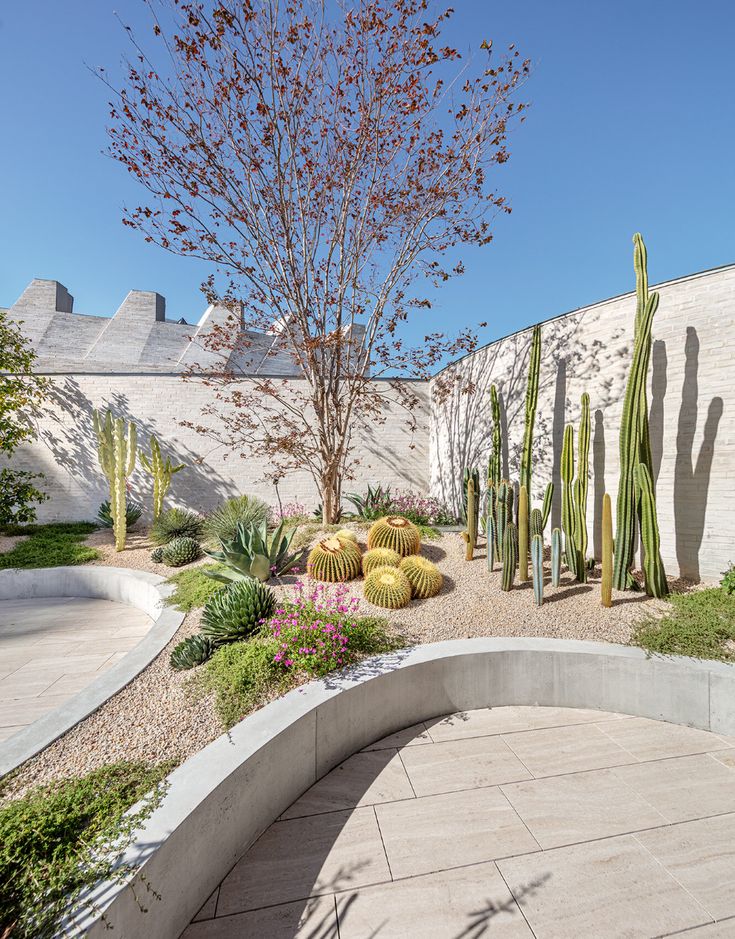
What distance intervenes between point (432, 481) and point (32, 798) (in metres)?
7.42

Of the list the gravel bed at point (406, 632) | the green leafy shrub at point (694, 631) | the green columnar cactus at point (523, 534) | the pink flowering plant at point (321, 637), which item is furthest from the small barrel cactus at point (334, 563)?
the green leafy shrub at point (694, 631)

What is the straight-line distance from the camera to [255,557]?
398 cm

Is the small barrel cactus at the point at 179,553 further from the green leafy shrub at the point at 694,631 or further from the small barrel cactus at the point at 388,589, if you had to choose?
the green leafy shrub at the point at 694,631

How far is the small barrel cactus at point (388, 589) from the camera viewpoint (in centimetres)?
336

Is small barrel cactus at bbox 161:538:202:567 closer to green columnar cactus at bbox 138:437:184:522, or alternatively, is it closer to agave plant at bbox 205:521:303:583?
agave plant at bbox 205:521:303:583

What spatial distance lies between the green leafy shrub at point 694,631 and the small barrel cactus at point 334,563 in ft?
7.48

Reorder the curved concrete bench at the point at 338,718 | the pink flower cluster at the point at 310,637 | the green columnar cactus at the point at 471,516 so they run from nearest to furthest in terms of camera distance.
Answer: the curved concrete bench at the point at 338,718 → the pink flower cluster at the point at 310,637 → the green columnar cactus at the point at 471,516

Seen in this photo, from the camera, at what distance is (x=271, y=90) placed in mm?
4934

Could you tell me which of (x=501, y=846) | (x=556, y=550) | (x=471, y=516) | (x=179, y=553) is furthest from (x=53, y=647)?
(x=556, y=550)

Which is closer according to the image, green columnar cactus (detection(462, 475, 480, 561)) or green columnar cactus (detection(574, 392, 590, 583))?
green columnar cactus (detection(574, 392, 590, 583))

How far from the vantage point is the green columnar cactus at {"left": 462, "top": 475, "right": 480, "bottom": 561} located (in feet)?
14.6

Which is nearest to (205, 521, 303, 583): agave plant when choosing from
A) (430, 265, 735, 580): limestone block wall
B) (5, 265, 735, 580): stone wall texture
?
(5, 265, 735, 580): stone wall texture

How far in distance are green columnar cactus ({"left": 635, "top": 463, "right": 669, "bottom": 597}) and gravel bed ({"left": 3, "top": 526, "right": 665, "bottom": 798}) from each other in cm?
15

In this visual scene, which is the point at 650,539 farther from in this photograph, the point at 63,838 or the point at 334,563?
the point at 63,838
